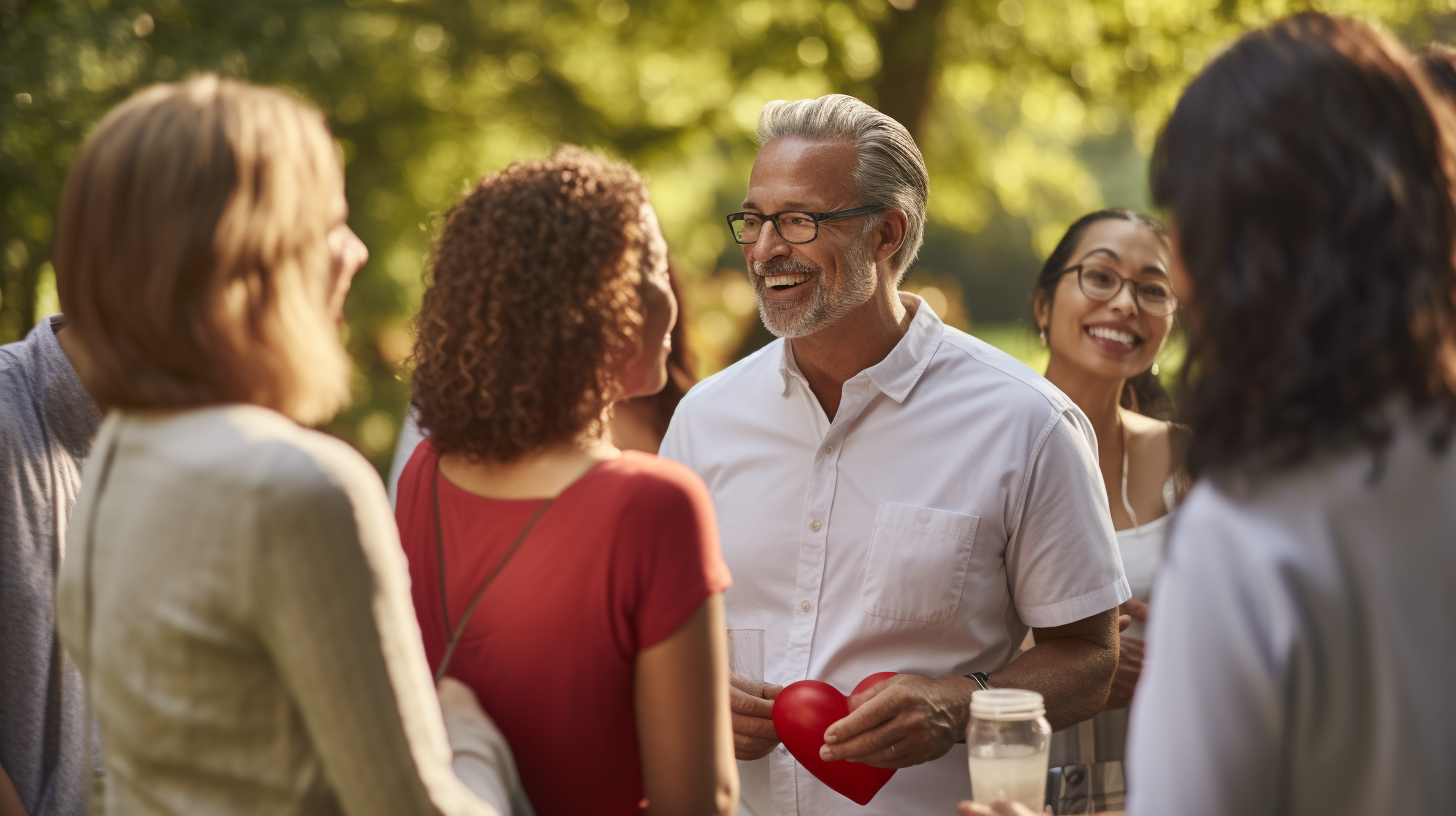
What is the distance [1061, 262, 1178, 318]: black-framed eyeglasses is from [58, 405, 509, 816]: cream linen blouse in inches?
117

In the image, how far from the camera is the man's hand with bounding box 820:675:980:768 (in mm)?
2398

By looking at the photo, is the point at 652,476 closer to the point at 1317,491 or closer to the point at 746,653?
the point at 1317,491

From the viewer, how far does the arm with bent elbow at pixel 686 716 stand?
1.70m

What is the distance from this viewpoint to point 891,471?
2.88 m

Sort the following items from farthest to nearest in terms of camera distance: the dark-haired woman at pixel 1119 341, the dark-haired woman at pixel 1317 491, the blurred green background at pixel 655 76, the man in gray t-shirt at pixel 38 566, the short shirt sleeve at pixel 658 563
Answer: the blurred green background at pixel 655 76 → the dark-haired woman at pixel 1119 341 → the man in gray t-shirt at pixel 38 566 → the short shirt sleeve at pixel 658 563 → the dark-haired woman at pixel 1317 491

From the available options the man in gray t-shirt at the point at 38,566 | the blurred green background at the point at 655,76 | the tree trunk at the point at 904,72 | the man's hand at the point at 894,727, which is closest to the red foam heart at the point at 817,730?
the man's hand at the point at 894,727

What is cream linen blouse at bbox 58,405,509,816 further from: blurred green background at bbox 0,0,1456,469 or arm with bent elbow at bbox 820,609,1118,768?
blurred green background at bbox 0,0,1456,469

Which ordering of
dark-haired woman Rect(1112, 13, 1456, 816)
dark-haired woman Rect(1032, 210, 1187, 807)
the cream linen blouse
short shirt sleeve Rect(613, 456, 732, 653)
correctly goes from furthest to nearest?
dark-haired woman Rect(1032, 210, 1187, 807) < short shirt sleeve Rect(613, 456, 732, 653) < the cream linen blouse < dark-haired woman Rect(1112, 13, 1456, 816)

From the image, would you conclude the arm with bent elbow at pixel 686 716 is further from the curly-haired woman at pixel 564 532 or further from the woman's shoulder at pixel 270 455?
the woman's shoulder at pixel 270 455

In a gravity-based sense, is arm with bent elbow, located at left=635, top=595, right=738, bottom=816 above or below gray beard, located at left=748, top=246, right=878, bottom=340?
below

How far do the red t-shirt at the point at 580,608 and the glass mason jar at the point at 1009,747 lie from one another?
1.84 ft

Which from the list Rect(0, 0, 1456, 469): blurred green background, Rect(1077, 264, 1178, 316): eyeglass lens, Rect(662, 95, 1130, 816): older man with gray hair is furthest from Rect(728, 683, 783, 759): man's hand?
Rect(0, 0, 1456, 469): blurred green background

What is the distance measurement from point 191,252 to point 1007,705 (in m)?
1.41

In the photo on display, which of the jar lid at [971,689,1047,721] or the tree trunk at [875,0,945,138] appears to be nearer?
the jar lid at [971,689,1047,721]
